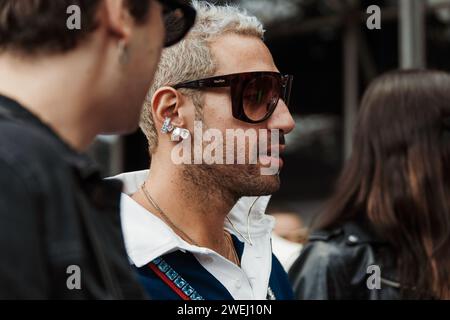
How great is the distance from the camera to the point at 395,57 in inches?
249

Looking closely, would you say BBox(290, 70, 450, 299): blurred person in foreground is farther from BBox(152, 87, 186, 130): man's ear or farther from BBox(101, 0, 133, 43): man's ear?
BBox(101, 0, 133, 43): man's ear

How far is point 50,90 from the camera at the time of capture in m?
1.04

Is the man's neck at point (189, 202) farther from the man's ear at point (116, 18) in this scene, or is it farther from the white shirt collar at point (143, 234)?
the man's ear at point (116, 18)

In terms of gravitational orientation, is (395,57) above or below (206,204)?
above

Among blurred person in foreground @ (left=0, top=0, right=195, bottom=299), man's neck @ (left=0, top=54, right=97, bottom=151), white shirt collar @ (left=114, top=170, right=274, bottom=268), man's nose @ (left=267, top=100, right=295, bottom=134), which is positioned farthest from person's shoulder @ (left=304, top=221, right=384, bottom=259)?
man's neck @ (left=0, top=54, right=97, bottom=151)

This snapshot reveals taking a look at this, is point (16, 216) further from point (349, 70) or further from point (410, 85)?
point (349, 70)

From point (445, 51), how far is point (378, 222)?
360cm

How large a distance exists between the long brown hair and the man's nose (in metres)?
0.58

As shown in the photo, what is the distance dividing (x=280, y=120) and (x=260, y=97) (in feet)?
0.27

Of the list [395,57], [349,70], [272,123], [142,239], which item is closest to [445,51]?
[395,57]

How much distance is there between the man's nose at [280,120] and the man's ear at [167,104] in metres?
0.23

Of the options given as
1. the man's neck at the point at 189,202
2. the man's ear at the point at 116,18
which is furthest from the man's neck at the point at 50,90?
the man's neck at the point at 189,202

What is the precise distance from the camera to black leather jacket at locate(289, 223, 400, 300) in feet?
7.89

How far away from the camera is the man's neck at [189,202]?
192 cm
